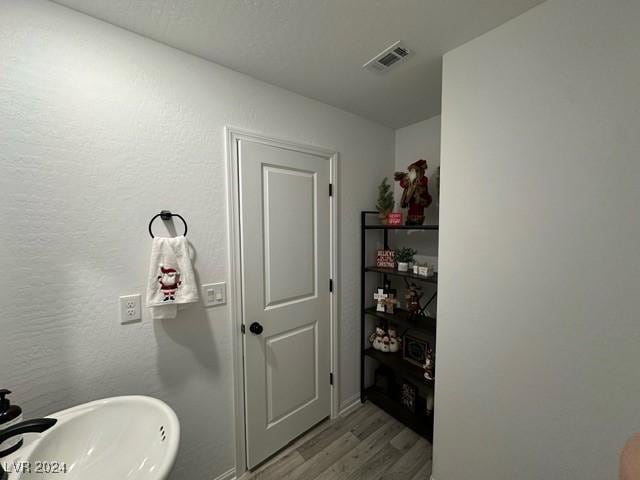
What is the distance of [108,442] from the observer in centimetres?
92

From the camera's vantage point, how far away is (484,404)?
1172 millimetres

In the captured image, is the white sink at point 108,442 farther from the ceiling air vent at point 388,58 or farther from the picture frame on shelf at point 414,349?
the ceiling air vent at point 388,58

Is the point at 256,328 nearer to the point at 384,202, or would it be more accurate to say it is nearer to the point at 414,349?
the point at 414,349

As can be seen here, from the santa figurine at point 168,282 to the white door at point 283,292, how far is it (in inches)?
14.5

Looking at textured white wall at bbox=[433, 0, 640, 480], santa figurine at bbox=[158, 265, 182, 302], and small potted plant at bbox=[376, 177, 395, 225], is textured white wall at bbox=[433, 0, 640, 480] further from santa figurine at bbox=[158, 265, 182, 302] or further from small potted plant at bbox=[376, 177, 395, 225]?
santa figurine at bbox=[158, 265, 182, 302]

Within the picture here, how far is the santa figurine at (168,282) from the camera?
1.14 metres

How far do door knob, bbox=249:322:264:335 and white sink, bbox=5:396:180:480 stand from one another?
0.57 m

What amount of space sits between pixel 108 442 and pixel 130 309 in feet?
1.61

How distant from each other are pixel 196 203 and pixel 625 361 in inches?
73.2

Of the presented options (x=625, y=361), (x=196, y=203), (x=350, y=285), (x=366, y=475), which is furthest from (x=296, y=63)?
(x=366, y=475)

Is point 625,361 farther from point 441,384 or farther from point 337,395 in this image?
point 337,395

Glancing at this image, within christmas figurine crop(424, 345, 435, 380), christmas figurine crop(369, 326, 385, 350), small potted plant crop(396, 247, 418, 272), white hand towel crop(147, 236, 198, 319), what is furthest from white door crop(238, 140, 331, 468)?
christmas figurine crop(424, 345, 435, 380)

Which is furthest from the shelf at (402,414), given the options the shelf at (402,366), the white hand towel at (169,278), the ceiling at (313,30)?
the ceiling at (313,30)

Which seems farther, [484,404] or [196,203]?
[196,203]
